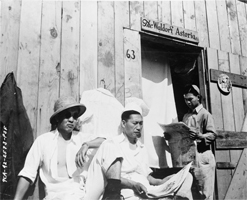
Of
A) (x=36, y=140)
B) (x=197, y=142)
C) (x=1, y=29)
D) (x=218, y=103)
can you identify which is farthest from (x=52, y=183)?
(x=218, y=103)

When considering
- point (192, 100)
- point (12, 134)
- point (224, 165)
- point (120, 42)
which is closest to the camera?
point (12, 134)

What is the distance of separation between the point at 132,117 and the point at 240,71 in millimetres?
2259

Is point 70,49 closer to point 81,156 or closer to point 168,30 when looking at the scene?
point 81,156

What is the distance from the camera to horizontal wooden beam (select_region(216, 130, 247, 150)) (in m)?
4.12

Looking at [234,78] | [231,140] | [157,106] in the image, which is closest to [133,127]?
[157,106]

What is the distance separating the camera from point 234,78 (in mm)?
4523

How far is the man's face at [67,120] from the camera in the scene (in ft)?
9.61

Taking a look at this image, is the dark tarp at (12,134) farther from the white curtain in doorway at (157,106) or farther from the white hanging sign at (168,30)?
the white hanging sign at (168,30)

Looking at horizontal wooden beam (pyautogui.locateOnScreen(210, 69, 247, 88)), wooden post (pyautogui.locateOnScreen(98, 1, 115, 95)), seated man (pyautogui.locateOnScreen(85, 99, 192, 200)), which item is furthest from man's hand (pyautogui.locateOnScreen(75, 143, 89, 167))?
horizontal wooden beam (pyautogui.locateOnScreen(210, 69, 247, 88))

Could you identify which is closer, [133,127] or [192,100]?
[133,127]

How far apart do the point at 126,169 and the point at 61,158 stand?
0.62 metres

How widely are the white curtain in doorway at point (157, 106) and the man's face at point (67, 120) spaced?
1.29m

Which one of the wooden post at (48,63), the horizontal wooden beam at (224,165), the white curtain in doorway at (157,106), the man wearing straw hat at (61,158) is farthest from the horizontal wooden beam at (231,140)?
the wooden post at (48,63)

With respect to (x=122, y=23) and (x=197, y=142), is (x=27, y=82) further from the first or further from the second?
(x=197, y=142)
